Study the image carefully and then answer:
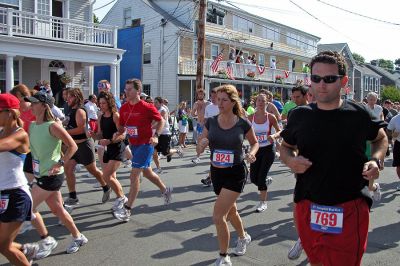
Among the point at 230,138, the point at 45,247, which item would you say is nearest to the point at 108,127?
the point at 45,247

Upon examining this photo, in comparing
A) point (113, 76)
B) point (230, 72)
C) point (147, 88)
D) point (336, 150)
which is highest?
point (230, 72)

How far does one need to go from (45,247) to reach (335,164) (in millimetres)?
3476

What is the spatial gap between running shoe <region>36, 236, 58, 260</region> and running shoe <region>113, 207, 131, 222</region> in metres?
1.48

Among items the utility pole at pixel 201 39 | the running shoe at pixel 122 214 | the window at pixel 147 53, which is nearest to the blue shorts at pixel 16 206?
the running shoe at pixel 122 214

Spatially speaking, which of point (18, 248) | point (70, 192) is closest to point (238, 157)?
point (18, 248)

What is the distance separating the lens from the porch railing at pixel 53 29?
18609 millimetres

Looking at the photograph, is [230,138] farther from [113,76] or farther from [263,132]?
[113,76]

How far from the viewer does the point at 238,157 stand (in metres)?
4.88

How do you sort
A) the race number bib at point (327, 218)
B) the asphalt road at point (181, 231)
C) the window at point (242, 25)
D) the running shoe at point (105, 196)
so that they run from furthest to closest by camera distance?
the window at point (242, 25), the running shoe at point (105, 196), the asphalt road at point (181, 231), the race number bib at point (327, 218)

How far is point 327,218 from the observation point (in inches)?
113

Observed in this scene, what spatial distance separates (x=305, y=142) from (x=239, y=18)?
114 ft

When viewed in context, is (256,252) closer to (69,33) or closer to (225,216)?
(225,216)

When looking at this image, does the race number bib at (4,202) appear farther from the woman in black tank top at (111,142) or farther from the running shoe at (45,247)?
the woman in black tank top at (111,142)

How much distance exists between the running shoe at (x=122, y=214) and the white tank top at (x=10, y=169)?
2.64 m
